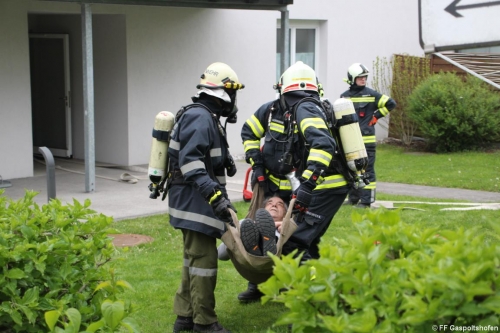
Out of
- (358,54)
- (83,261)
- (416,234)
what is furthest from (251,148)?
(358,54)

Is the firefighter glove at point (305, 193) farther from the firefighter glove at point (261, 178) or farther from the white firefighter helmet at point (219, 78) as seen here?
the white firefighter helmet at point (219, 78)

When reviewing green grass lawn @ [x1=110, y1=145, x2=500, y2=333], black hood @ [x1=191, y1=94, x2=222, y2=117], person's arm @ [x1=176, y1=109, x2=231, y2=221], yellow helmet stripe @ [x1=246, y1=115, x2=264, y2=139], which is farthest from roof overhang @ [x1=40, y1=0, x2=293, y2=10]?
person's arm @ [x1=176, y1=109, x2=231, y2=221]

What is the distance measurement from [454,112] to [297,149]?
10840 mm

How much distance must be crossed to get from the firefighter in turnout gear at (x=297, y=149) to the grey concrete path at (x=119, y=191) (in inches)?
141

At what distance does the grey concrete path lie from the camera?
32.6 feet

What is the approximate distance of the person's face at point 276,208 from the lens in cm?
571

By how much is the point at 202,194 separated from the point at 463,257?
272cm

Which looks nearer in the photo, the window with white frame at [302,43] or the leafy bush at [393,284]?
the leafy bush at [393,284]

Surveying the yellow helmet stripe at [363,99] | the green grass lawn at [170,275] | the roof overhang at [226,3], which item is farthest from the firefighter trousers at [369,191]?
the roof overhang at [226,3]

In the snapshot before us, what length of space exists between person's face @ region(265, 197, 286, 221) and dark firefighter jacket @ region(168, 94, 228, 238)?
0.50m

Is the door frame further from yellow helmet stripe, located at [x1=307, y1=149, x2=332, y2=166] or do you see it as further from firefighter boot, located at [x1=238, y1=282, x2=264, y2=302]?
yellow helmet stripe, located at [x1=307, y1=149, x2=332, y2=166]

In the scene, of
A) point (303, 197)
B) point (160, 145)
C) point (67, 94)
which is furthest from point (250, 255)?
point (67, 94)

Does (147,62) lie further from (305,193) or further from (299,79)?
(305,193)

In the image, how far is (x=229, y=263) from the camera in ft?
24.1
